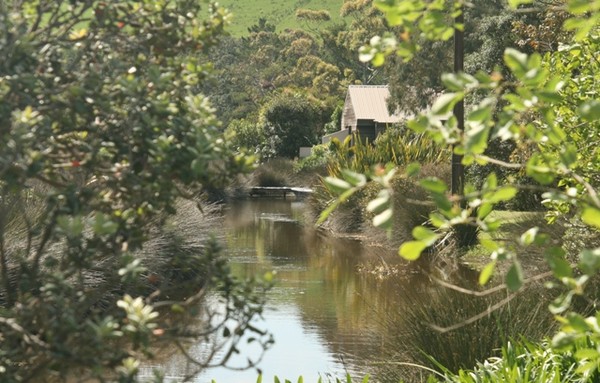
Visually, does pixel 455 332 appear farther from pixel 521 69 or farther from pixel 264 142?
pixel 264 142

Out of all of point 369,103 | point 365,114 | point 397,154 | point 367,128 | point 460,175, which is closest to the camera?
point 460,175

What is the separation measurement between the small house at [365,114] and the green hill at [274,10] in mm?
101007

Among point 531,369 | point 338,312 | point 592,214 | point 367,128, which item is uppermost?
point 367,128

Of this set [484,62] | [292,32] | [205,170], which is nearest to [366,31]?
[292,32]

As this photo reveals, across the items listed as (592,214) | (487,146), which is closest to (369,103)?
(487,146)

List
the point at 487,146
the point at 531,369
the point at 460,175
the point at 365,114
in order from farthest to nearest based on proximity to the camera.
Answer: the point at 365,114 < the point at 460,175 < the point at 531,369 < the point at 487,146

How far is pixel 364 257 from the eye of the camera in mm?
25031

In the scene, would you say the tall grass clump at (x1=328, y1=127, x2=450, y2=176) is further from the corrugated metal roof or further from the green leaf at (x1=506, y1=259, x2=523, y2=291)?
the corrugated metal roof

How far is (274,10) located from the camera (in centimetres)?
18150

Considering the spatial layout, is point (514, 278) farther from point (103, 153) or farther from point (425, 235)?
point (103, 153)

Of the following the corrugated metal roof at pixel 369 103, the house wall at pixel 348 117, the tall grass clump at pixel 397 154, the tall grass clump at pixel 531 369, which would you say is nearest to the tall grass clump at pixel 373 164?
the tall grass clump at pixel 397 154

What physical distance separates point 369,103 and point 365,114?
1418mm

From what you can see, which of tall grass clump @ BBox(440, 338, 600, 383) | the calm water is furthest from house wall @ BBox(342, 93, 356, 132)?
tall grass clump @ BBox(440, 338, 600, 383)

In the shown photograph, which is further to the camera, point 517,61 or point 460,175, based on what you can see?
point 460,175
